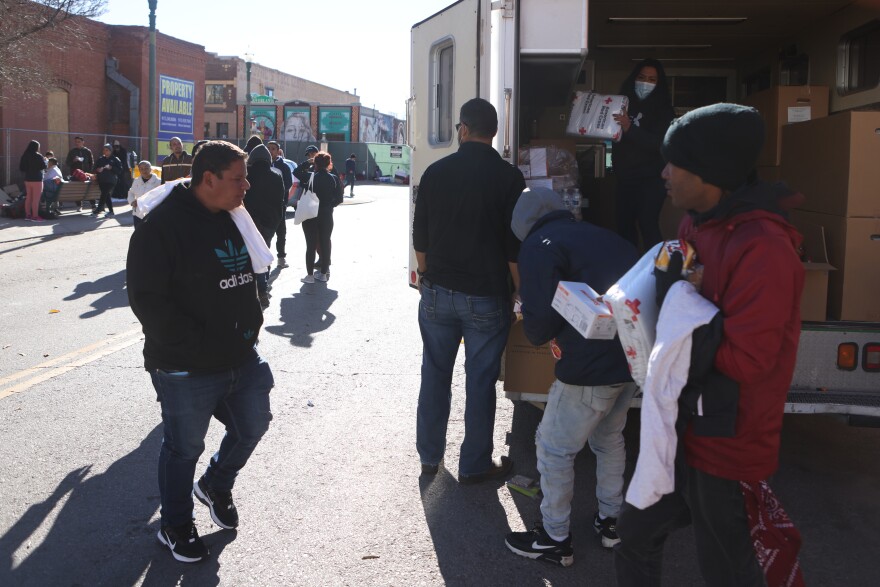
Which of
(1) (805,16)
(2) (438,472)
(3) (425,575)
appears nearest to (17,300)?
(2) (438,472)

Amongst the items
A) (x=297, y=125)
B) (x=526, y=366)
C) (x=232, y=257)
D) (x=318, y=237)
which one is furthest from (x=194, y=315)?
(x=297, y=125)

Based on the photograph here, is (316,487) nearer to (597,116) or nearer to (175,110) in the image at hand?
(597,116)

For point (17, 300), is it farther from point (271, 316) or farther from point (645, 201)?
point (645, 201)

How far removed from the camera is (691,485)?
9.18 ft

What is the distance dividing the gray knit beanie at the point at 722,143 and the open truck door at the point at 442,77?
2.42 metres

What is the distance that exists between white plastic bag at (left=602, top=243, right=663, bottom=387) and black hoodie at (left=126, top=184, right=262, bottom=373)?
1.77m

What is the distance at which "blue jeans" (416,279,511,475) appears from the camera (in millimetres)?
4680

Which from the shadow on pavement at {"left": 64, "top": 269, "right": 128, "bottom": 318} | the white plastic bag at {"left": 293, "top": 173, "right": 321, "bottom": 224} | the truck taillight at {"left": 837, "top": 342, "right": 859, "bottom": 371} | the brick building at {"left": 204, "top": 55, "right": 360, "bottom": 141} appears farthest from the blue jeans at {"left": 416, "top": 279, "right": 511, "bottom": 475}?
the brick building at {"left": 204, "top": 55, "right": 360, "bottom": 141}

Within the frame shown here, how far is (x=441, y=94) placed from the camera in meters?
5.86

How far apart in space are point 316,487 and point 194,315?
154cm

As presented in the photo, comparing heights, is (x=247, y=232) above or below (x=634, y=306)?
above

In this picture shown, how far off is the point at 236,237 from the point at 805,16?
5.10 meters

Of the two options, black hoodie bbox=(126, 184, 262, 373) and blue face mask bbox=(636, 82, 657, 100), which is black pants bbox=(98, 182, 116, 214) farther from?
black hoodie bbox=(126, 184, 262, 373)

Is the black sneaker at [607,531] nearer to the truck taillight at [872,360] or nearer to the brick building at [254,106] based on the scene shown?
the truck taillight at [872,360]
